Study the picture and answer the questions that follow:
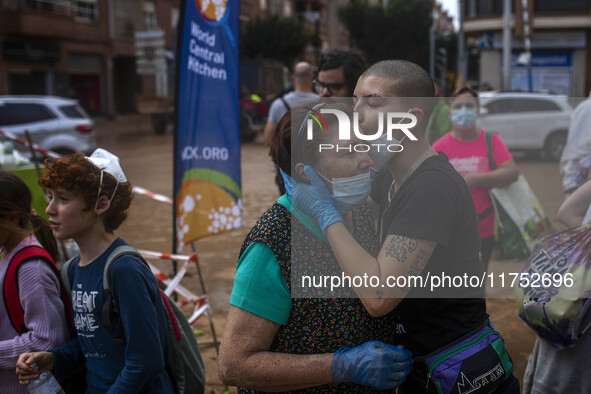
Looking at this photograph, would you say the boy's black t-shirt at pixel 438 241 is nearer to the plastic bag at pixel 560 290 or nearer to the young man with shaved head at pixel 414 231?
the young man with shaved head at pixel 414 231

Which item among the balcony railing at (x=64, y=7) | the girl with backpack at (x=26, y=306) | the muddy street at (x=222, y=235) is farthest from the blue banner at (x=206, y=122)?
the balcony railing at (x=64, y=7)

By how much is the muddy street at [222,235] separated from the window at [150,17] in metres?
17.8

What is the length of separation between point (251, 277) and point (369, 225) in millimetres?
388

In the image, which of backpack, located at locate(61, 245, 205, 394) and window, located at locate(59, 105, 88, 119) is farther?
window, located at locate(59, 105, 88, 119)

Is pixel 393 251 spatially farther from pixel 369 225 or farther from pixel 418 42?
pixel 418 42

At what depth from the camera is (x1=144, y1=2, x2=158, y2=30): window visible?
35.2 meters

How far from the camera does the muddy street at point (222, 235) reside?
14.0ft

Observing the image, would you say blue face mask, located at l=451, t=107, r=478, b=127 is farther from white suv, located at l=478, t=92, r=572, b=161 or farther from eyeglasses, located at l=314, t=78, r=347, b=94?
white suv, located at l=478, t=92, r=572, b=161

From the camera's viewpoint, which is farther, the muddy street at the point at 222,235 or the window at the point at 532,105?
the window at the point at 532,105

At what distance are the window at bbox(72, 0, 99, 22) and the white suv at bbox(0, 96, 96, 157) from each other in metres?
19.2

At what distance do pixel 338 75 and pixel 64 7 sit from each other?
1128 inches

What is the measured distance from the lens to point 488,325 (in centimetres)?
180

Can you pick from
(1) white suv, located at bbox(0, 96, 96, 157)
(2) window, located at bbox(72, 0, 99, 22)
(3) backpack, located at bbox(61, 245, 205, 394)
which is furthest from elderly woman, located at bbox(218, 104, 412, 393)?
(2) window, located at bbox(72, 0, 99, 22)

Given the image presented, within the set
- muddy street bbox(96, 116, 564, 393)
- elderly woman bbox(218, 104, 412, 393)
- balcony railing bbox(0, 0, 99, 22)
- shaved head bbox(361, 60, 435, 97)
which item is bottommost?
muddy street bbox(96, 116, 564, 393)
